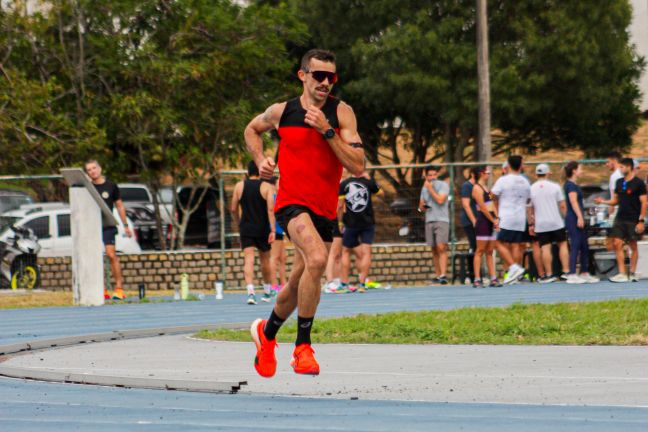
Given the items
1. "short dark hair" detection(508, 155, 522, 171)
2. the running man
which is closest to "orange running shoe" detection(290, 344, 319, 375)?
the running man

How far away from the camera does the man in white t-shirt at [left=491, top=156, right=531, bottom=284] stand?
23.5 meters

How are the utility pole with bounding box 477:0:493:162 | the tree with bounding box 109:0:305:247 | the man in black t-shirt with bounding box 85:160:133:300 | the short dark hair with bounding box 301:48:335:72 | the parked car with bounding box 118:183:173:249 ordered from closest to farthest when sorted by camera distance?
the short dark hair with bounding box 301:48:335:72, the man in black t-shirt with bounding box 85:160:133:300, the tree with bounding box 109:0:305:247, the parked car with bounding box 118:183:173:249, the utility pole with bounding box 477:0:493:162

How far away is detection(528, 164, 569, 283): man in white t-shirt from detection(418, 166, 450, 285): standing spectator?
150cm

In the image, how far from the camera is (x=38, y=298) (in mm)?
22641

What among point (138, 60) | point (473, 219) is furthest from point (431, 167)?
point (138, 60)

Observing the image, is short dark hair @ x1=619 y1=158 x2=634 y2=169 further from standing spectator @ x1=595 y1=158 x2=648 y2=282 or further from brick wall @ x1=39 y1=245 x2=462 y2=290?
brick wall @ x1=39 y1=245 x2=462 y2=290

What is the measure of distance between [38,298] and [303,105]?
44.5 feet

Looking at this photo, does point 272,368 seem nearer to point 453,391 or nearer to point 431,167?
point 453,391

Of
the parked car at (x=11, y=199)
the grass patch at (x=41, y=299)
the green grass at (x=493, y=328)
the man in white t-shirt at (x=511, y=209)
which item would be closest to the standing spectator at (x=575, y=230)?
the man in white t-shirt at (x=511, y=209)

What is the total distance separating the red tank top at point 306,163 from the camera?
32.0 feet

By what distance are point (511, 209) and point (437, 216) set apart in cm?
191

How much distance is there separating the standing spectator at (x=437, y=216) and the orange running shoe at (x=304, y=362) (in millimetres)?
15133

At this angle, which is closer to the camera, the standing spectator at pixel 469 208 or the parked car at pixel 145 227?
the standing spectator at pixel 469 208

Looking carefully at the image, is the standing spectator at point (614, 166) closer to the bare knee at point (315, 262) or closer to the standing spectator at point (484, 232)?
the standing spectator at point (484, 232)
